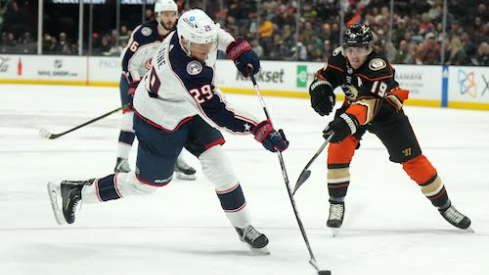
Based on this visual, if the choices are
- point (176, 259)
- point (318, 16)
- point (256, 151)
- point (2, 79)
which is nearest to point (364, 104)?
point (176, 259)

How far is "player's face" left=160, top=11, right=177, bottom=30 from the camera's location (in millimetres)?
5820

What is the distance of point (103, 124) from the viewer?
9344 millimetres

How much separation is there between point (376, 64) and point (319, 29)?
36.0 ft

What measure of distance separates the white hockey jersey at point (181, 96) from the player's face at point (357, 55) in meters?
0.68

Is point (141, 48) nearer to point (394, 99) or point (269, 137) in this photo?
point (394, 99)

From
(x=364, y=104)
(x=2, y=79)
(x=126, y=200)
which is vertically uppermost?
(x=364, y=104)

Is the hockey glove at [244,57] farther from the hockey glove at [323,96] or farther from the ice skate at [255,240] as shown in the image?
the ice skate at [255,240]

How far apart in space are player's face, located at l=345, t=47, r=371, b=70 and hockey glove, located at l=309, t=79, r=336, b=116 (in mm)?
181

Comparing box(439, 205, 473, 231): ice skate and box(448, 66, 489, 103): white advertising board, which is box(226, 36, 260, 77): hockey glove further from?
box(448, 66, 489, 103): white advertising board

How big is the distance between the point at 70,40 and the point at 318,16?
545cm

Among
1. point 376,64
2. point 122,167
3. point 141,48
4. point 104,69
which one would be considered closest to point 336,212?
point 376,64

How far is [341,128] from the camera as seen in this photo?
3811mm

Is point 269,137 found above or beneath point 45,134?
above

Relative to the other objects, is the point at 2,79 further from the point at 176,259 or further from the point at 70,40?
the point at 176,259
